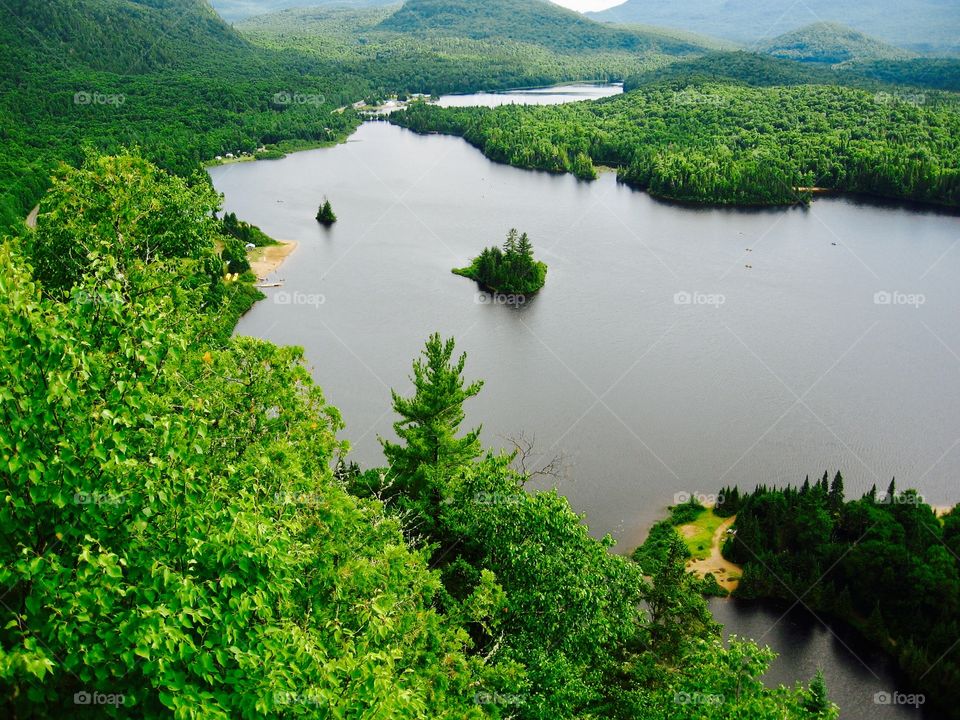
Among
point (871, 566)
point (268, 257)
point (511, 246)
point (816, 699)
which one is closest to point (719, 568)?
point (871, 566)

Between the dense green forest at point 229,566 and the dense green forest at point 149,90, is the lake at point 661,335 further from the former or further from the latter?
the dense green forest at point 149,90

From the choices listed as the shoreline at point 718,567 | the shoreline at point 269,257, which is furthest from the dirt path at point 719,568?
the shoreline at point 269,257

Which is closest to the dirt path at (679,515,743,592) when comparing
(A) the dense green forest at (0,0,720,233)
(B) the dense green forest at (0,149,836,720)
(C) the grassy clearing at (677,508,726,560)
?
(C) the grassy clearing at (677,508,726,560)

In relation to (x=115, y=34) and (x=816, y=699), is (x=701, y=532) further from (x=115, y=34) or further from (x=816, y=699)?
(x=115, y=34)

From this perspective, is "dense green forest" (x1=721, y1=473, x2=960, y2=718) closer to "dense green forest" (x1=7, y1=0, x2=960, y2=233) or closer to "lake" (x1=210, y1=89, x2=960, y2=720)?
"lake" (x1=210, y1=89, x2=960, y2=720)

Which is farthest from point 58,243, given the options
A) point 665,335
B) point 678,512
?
point 665,335
